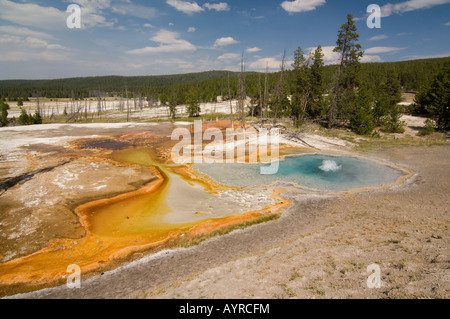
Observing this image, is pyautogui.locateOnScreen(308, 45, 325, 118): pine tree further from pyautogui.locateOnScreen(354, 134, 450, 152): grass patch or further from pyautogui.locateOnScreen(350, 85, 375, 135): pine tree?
pyautogui.locateOnScreen(354, 134, 450, 152): grass patch

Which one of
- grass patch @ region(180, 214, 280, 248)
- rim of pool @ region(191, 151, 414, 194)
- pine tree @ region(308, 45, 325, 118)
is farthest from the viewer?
pine tree @ region(308, 45, 325, 118)

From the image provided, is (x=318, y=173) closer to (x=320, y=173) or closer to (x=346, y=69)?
(x=320, y=173)

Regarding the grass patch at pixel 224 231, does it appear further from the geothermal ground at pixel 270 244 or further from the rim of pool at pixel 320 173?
the rim of pool at pixel 320 173

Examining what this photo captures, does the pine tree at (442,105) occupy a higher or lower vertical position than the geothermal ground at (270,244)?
higher

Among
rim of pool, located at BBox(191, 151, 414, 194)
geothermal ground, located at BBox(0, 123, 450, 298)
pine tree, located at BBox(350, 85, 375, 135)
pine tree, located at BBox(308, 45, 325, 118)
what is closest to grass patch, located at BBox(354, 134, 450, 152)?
pine tree, located at BBox(350, 85, 375, 135)

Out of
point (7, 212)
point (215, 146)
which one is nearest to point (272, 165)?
point (215, 146)

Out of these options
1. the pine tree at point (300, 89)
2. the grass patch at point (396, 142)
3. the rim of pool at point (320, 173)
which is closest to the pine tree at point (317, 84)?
the pine tree at point (300, 89)

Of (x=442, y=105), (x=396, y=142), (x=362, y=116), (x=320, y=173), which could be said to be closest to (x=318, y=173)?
(x=320, y=173)
